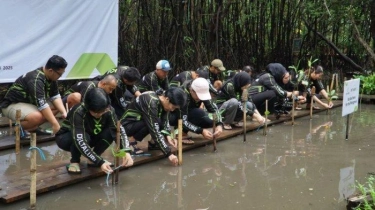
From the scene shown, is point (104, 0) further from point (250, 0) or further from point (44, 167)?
point (250, 0)

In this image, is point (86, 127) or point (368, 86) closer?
point (86, 127)

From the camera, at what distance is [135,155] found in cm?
469

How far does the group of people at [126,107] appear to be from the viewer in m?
3.89

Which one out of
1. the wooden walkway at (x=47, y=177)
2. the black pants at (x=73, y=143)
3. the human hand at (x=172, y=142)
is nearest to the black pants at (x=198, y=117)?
the human hand at (x=172, y=142)

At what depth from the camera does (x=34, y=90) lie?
4.64m

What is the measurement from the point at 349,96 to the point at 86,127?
11.2 feet

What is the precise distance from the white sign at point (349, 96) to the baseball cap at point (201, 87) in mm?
1786

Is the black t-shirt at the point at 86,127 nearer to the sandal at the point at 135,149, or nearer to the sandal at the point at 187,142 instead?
the sandal at the point at 135,149

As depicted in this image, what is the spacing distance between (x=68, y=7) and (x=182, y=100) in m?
2.80

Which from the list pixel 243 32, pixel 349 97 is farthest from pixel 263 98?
pixel 243 32

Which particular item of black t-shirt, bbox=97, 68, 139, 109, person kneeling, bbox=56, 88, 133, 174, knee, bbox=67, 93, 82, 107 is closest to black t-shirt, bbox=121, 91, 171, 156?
person kneeling, bbox=56, 88, 133, 174

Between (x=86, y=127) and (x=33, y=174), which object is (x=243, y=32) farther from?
(x=33, y=174)

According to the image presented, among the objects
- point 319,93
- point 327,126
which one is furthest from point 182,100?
point 319,93

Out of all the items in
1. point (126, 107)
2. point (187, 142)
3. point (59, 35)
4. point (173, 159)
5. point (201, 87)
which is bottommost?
point (187, 142)
